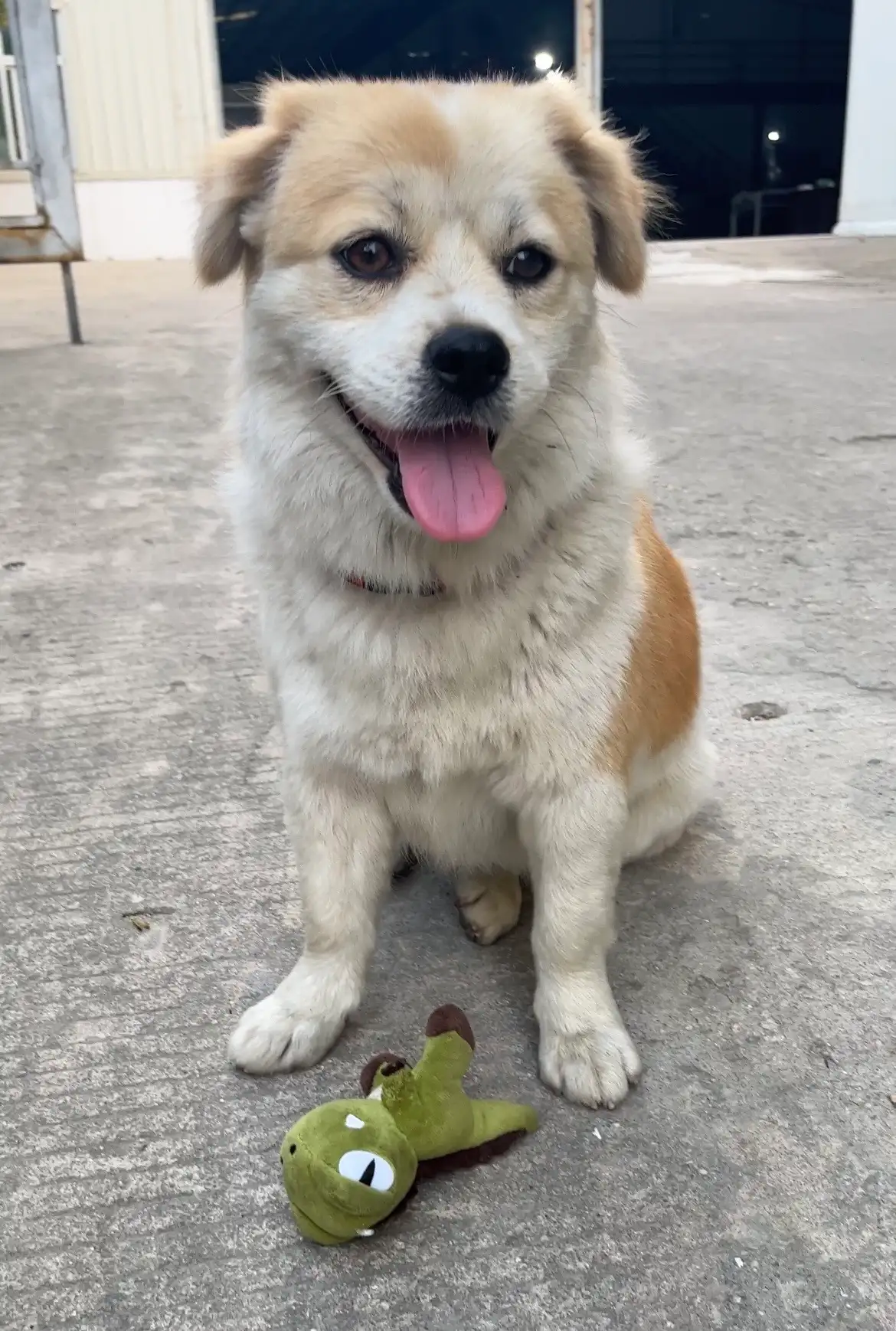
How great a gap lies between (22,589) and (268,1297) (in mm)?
2082

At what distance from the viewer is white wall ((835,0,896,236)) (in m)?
10.8

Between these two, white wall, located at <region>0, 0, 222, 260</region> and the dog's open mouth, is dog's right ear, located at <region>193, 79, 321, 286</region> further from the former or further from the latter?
white wall, located at <region>0, 0, 222, 260</region>

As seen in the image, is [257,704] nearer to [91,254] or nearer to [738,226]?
[91,254]

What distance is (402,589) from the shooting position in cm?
143

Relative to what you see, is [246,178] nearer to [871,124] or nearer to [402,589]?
[402,589]

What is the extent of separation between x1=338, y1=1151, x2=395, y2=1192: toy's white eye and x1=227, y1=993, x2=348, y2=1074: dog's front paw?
0.31 meters

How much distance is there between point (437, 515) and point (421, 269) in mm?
320

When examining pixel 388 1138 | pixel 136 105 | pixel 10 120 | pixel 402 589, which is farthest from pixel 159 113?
pixel 388 1138

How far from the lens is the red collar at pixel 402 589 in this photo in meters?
1.42

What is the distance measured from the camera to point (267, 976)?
5.16 ft

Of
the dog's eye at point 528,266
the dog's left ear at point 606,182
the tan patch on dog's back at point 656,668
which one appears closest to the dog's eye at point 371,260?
the dog's eye at point 528,266

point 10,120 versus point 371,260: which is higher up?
point 10,120

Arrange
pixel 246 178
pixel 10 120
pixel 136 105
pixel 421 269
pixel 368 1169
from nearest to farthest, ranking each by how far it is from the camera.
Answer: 1. pixel 368 1169
2. pixel 421 269
3. pixel 246 178
4. pixel 10 120
5. pixel 136 105

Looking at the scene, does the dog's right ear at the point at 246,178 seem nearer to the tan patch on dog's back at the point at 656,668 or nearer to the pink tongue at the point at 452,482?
the pink tongue at the point at 452,482
